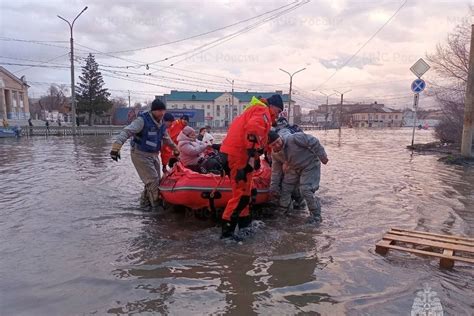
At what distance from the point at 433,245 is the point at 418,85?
1306 centimetres

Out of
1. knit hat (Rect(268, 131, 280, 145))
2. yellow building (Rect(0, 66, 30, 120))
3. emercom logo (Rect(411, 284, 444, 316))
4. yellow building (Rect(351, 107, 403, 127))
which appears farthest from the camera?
yellow building (Rect(351, 107, 403, 127))

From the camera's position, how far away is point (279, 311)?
320cm

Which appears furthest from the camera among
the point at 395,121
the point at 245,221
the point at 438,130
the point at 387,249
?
the point at 395,121

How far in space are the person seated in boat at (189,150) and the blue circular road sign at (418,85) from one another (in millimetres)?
11900

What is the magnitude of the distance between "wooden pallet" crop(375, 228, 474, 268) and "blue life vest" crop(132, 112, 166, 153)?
3719mm

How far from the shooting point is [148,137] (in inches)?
246

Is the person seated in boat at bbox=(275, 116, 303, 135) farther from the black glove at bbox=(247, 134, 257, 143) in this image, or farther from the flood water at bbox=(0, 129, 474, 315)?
the black glove at bbox=(247, 134, 257, 143)

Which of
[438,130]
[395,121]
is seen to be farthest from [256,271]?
[395,121]

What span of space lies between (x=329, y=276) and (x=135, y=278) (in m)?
1.93

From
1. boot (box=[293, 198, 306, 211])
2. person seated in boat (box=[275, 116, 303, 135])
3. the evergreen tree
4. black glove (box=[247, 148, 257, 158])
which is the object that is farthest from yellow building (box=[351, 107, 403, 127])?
black glove (box=[247, 148, 257, 158])

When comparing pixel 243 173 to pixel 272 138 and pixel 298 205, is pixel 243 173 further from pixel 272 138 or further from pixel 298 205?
pixel 298 205

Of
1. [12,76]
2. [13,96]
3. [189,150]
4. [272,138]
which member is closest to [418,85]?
[189,150]

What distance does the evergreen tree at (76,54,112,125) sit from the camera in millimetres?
57125

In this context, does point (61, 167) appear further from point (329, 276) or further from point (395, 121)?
point (395, 121)
